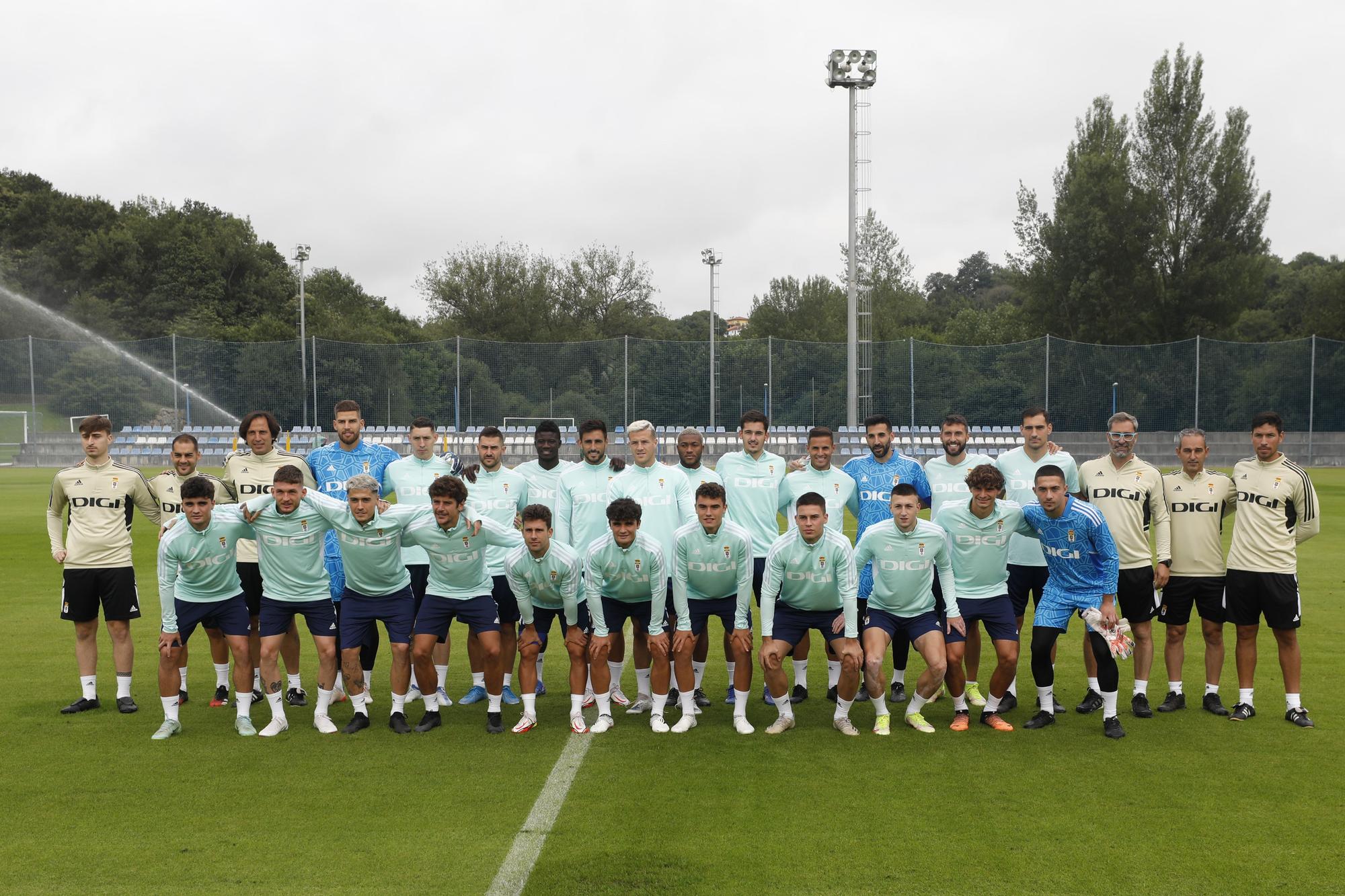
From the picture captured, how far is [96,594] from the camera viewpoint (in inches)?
266

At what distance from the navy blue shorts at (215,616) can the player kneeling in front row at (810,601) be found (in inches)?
130

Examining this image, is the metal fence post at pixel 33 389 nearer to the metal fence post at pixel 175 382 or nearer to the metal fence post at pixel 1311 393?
the metal fence post at pixel 175 382

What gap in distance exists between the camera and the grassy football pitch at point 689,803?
4.13 metres

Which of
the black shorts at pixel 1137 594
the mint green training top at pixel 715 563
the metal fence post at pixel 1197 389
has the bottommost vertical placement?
the black shorts at pixel 1137 594

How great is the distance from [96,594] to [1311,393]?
3341cm

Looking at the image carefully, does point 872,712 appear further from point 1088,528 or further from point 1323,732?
point 1323,732

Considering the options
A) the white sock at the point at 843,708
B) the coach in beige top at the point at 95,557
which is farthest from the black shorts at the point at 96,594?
the white sock at the point at 843,708

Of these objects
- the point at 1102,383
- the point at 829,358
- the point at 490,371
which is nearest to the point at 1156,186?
the point at 1102,383

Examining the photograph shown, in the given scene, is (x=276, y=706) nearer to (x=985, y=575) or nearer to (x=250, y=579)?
(x=250, y=579)

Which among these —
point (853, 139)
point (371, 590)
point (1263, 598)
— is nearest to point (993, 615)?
point (1263, 598)

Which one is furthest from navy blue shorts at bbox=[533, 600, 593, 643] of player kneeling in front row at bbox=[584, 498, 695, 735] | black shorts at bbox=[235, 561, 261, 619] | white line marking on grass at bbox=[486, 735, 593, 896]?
black shorts at bbox=[235, 561, 261, 619]

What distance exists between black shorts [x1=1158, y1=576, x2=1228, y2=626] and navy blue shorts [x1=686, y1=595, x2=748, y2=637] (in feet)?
8.56

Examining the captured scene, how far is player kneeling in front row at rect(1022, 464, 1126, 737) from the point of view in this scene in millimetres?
6121

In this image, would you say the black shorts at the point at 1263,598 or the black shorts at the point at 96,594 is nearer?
the black shorts at the point at 1263,598
